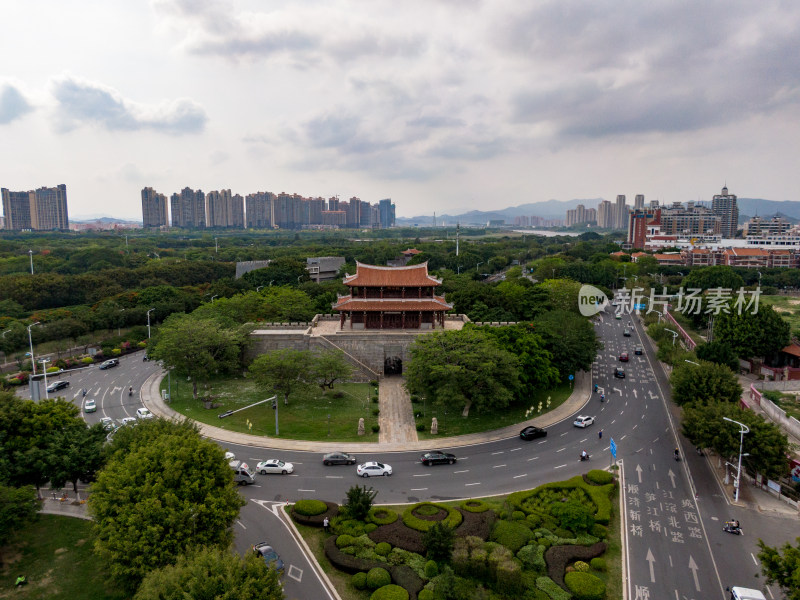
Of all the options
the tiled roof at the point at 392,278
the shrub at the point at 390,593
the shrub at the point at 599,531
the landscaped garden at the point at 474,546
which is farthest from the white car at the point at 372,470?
the tiled roof at the point at 392,278

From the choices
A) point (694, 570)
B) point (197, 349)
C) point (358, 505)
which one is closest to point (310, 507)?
point (358, 505)

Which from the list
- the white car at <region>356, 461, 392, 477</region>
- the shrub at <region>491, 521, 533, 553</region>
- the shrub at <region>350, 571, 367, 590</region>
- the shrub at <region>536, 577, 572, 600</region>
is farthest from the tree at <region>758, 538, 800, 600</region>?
the white car at <region>356, 461, 392, 477</region>

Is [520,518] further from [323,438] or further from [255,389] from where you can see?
[255,389]

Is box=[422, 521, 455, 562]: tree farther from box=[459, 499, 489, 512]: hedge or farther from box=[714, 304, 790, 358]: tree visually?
box=[714, 304, 790, 358]: tree

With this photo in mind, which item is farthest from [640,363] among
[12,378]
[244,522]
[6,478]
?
[12,378]

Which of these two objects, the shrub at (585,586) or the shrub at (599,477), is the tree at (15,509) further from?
the shrub at (599,477)

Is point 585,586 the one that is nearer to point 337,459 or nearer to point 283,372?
point 337,459
